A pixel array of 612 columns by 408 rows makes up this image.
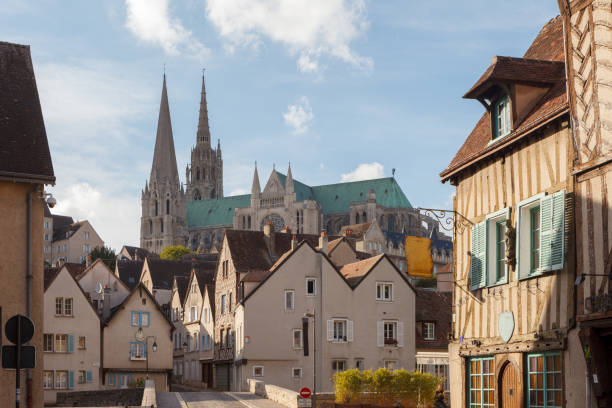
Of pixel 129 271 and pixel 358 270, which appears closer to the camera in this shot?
pixel 358 270

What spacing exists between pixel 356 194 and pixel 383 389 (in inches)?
5905

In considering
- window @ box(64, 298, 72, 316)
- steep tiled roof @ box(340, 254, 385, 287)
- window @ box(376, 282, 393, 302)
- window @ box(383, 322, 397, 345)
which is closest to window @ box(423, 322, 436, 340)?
window @ box(383, 322, 397, 345)

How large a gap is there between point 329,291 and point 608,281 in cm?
3380

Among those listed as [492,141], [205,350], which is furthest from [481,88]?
[205,350]

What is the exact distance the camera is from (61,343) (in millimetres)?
52344

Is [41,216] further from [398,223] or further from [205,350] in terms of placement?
[398,223]

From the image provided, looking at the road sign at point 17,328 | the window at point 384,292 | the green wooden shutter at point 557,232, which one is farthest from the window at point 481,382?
the window at point 384,292

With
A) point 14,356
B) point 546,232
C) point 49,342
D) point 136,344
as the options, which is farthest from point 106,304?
point 14,356

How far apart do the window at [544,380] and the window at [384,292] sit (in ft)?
104

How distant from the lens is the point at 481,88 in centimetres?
1981

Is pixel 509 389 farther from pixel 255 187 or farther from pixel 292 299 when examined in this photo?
pixel 255 187

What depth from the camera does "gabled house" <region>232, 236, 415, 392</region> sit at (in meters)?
48.4

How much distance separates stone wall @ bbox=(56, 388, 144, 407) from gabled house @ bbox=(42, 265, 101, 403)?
11.0 meters

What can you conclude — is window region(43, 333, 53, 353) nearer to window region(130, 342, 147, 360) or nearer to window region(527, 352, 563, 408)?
window region(130, 342, 147, 360)
